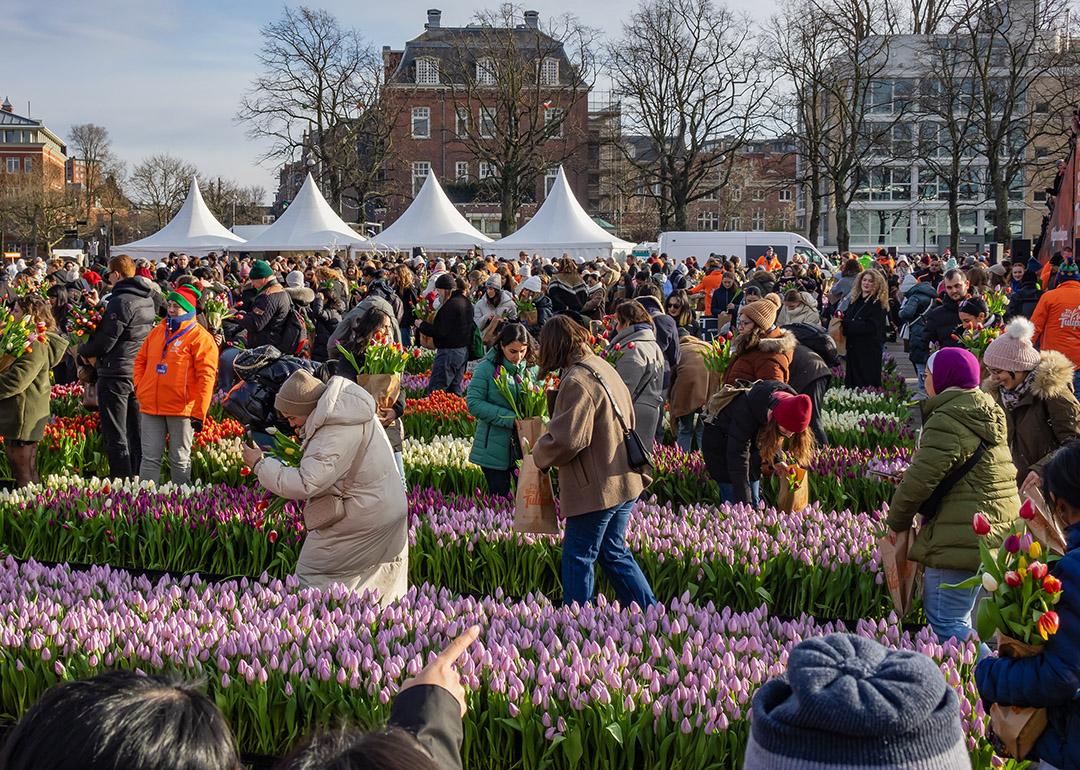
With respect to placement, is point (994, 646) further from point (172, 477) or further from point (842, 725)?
point (172, 477)

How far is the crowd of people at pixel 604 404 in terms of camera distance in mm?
5156

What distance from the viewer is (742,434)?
736 cm

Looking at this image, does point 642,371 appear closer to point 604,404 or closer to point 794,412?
point 794,412

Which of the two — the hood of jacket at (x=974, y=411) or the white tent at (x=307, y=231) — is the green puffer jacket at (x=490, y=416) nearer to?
the hood of jacket at (x=974, y=411)

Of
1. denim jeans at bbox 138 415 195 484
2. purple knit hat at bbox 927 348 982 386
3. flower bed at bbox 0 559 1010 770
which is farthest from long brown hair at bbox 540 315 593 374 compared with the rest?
denim jeans at bbox 138 415 195 484

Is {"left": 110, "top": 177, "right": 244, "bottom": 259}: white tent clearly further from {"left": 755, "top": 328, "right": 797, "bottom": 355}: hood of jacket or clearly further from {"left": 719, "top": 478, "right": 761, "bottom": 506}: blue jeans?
{"left": 719, "top": 478, "right": 761, "bottom": 506}: blue jeans

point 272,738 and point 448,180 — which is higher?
point 448,180

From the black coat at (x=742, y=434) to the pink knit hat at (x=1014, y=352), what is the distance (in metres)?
1.17

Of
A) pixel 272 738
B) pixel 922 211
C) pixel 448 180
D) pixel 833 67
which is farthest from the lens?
pixel 448 180

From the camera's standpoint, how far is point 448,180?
69688 millimetres

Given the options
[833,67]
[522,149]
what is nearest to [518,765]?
[833,67]

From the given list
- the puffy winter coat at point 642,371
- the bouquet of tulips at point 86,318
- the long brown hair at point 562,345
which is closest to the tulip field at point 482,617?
the puffy winter coat at point 642,371

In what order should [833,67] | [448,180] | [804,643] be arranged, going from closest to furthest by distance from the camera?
[804,643], [833,67], [448,180]

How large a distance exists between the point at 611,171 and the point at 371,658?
6914cm
